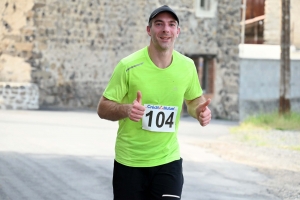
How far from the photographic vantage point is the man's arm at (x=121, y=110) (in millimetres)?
4852

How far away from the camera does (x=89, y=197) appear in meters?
8.52

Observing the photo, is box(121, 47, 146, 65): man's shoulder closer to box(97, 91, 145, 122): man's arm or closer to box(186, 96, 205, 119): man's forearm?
box(97, 91, 145, 122): man's arm

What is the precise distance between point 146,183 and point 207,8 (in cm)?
2177

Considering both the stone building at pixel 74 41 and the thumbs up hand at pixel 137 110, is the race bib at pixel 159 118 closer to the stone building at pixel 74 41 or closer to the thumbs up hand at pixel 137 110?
the thumbs up hand at pixel 137 110

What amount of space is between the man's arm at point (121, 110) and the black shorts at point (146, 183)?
13.8 inches

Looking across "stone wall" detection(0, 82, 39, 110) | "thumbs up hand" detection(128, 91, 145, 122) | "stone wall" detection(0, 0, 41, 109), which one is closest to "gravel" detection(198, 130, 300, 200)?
"thumbs up hand" detection(128, 91, 145, 122)

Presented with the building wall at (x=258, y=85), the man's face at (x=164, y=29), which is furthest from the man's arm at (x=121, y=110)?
the building wall at (x=258, y=85)

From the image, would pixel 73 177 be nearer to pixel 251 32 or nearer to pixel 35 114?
pixel 35 114

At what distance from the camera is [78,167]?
35.2 ft

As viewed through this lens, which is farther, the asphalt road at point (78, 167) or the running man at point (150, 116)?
the asphalt road at point (78, 167)

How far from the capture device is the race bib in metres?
5.25

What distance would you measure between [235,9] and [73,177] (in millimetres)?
18182

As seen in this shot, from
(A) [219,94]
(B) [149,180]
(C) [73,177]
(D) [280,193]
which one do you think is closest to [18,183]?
(C) [73,177]

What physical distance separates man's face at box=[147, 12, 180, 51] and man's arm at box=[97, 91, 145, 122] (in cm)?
47
